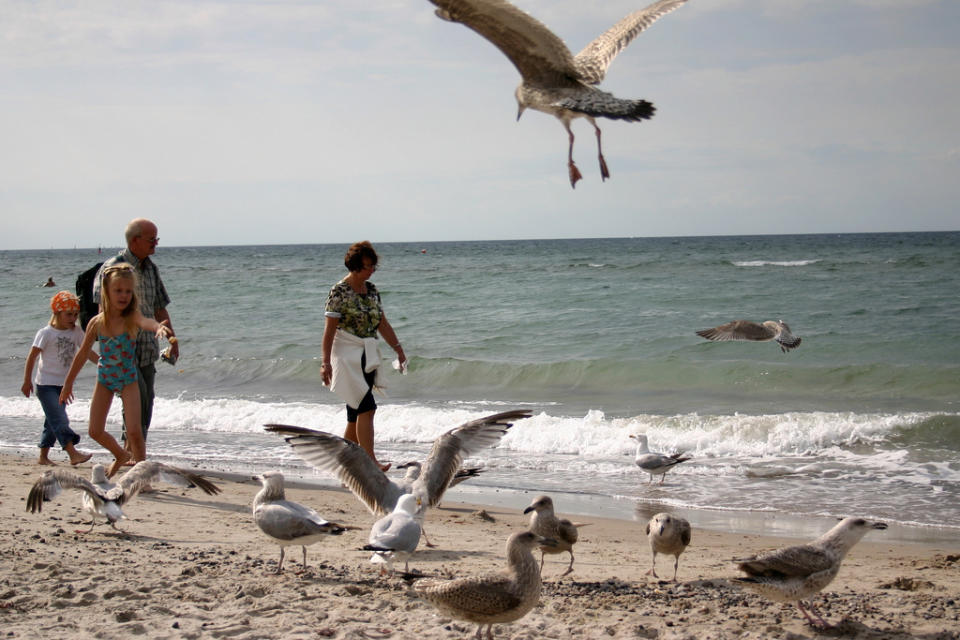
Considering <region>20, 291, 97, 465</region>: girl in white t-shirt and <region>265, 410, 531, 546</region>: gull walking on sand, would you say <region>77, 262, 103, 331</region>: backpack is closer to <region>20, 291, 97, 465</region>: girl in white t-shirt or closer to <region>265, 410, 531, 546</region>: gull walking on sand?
<region>20, 291, 97, 465</region>: girl in white t-shirt

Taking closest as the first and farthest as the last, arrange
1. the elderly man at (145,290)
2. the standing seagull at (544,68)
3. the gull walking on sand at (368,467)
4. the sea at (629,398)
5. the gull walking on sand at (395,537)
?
the gull walking on sand at (395,537)
the standing seagull at (544,68)
the gull walking on sand at (368,467)
the elderly man at (145,290)
the sea at (629,398)

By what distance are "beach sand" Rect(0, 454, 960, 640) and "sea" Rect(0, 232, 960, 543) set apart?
1.38 meters

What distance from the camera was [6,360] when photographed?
17.6 m

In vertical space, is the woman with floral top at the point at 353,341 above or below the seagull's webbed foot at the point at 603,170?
below

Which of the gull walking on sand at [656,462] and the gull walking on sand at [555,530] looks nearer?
the gull walking on sand at [555,530]

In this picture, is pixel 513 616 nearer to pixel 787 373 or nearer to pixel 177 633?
pixel 177 633

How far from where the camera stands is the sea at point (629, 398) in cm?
771

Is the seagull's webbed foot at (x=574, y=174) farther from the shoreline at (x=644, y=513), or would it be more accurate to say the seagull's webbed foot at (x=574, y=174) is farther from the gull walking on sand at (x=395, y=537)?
the shoreline at (x=644, y=513)

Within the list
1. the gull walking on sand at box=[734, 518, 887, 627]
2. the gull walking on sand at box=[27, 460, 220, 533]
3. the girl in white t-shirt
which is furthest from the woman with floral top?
the gull walking on sand at box=[734, 518, 887, 627]

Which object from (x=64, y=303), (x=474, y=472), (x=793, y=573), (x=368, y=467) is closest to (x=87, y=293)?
(x=64, y=303)

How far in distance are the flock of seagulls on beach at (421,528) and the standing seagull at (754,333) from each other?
5.04m

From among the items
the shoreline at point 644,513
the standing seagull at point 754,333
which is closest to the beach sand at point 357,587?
the shoreline at point 644,513

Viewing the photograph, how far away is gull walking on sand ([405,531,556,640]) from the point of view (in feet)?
11.6

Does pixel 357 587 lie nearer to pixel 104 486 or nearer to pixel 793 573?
pixel 793 573
